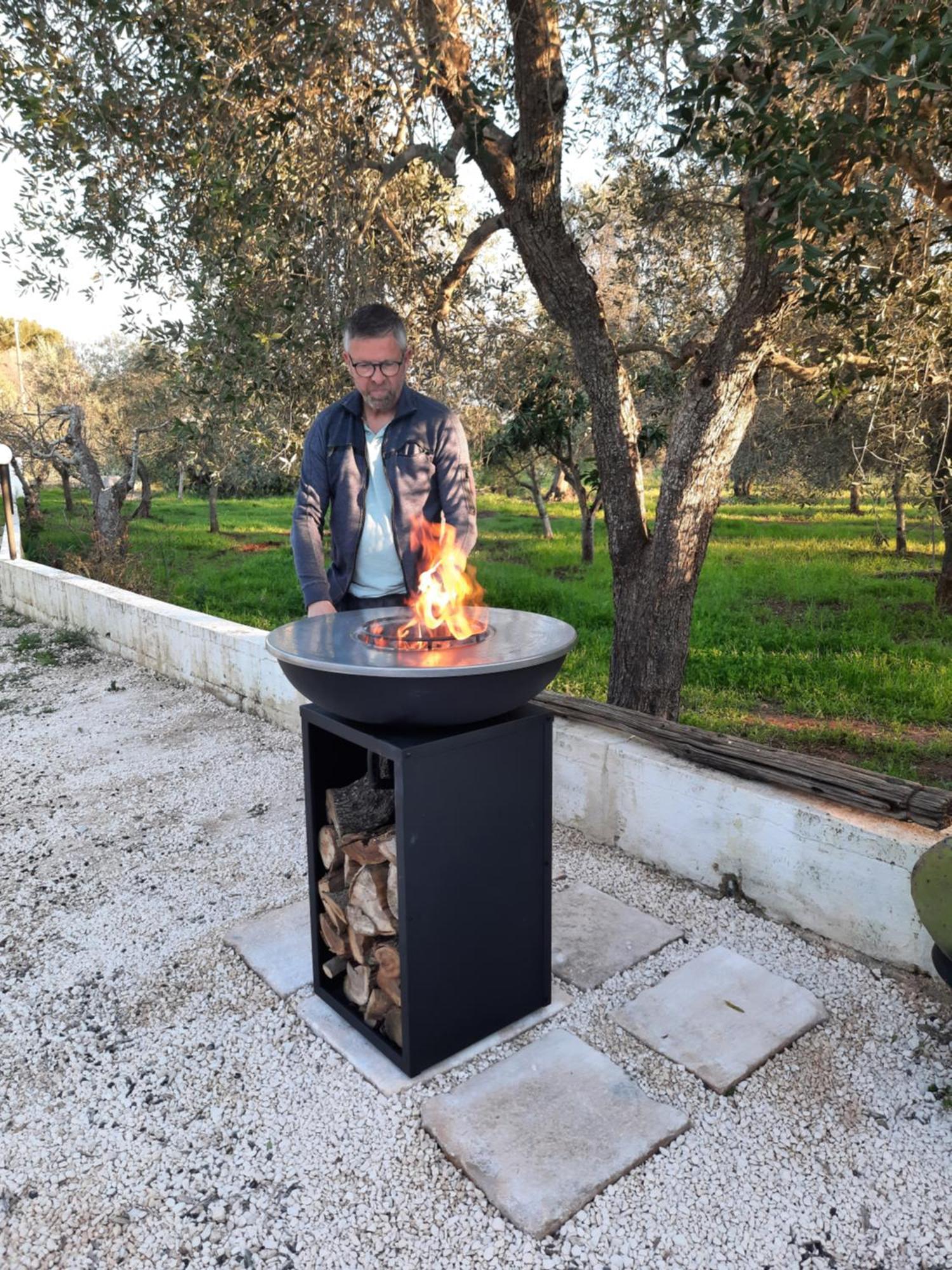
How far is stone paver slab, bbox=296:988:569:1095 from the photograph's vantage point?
2391mm

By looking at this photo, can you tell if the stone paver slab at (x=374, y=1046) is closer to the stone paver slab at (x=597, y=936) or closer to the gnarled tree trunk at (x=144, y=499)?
the stone paver slab at (x=597, y=936)

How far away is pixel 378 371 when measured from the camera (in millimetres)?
2713

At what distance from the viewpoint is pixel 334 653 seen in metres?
2.21

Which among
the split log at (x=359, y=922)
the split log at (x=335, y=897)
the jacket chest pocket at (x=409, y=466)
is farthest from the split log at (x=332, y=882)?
the jacket chest pocket at (x=409, y=466)

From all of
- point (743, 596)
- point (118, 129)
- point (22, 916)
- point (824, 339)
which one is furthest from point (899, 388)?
point (743, 596)

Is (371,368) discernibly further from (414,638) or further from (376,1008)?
(376,1008)

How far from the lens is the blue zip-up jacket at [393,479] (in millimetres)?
2838

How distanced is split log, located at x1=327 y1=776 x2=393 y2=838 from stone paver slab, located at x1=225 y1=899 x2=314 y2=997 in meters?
0.46

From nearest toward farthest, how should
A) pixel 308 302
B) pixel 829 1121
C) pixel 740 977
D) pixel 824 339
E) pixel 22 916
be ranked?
pixel 829 1121, pixel 740 977, pixel 22 916, pixel 308 302, pixel 824 339

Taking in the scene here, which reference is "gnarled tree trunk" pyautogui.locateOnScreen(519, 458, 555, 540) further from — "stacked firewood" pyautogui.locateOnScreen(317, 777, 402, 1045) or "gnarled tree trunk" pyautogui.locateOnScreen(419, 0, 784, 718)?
"stacked firewood" pyautogui.locateOnScreen(317, 777, 402, 1045)

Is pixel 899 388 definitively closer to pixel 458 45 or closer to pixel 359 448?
pixel 458 45

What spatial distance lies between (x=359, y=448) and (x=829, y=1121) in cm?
240

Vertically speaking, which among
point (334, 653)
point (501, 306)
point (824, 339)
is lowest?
point (334, 653)

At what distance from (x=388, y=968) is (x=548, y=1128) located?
24.3 inches
